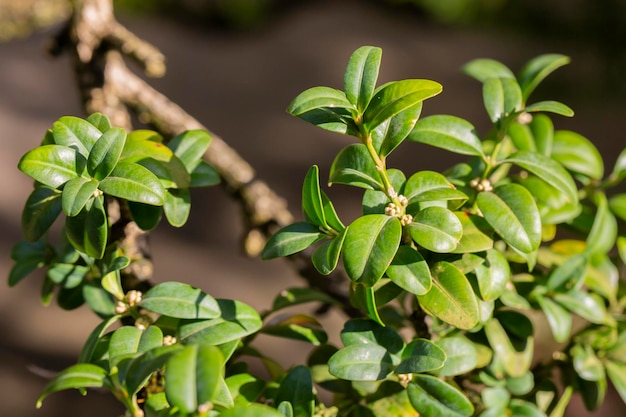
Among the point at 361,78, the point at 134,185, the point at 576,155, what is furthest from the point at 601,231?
the point at 134,185

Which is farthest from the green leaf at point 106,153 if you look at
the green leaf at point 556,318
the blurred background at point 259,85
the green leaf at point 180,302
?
the blurred background at point 259,85

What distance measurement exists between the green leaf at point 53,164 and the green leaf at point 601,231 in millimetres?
568

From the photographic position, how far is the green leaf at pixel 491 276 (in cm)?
58

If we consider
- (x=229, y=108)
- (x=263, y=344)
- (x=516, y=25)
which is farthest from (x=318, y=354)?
(x=516, y=25)

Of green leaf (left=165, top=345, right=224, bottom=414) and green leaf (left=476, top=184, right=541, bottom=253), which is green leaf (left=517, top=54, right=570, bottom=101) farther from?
green leaf (left=165, top=345, right=224, bottom=414)

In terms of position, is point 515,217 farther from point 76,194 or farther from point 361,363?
point 76,194

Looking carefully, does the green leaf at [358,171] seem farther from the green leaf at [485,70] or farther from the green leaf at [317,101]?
the green leaf at [485,70]

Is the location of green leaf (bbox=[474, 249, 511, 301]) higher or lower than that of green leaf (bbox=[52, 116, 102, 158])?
lower

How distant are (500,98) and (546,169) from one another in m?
0.10

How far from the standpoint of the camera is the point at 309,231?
0.56 metres

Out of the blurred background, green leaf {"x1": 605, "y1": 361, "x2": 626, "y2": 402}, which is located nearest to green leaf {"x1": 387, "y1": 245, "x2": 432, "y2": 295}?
green leaf {"x1": 605, "y1": 361, "x2": 626, "y2": 402}

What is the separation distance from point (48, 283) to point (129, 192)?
0.24 m

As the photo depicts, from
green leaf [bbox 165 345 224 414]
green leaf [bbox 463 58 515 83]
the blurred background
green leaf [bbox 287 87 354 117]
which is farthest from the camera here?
the blurred background

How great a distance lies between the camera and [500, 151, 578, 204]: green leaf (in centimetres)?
60
